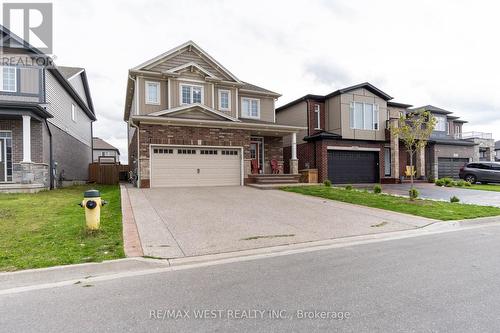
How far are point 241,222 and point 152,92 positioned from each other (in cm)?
1287

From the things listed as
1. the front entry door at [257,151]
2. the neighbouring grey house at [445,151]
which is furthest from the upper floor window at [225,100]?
the neighbouring grey house at [445,151]

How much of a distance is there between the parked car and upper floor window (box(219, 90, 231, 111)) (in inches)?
722

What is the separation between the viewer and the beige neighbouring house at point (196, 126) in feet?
Result: 51.9

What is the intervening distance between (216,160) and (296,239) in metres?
11.2

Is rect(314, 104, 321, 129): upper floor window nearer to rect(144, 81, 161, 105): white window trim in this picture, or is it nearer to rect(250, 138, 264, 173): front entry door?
rect(250, 138, 264, 173): front entry door

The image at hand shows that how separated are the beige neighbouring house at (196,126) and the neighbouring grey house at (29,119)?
13.7 ft

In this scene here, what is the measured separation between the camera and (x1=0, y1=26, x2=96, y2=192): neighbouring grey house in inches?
544

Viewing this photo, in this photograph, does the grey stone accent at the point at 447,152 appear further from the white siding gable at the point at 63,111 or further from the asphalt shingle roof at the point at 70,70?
the asphalt shingle roof at the point at 70,70

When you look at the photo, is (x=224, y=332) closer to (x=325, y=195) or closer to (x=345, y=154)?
(x=325, y=195)

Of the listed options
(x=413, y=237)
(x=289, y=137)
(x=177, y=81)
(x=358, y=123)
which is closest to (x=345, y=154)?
(x=358, y=123)

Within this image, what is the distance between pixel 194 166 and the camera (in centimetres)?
1658

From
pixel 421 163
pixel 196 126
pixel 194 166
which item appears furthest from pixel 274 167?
pixel 421 163

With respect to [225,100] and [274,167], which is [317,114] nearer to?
[274,167]

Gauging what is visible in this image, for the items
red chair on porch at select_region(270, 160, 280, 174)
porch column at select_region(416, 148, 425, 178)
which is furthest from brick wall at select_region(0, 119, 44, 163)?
porch column at select_region(416, 148, 425, 178)
